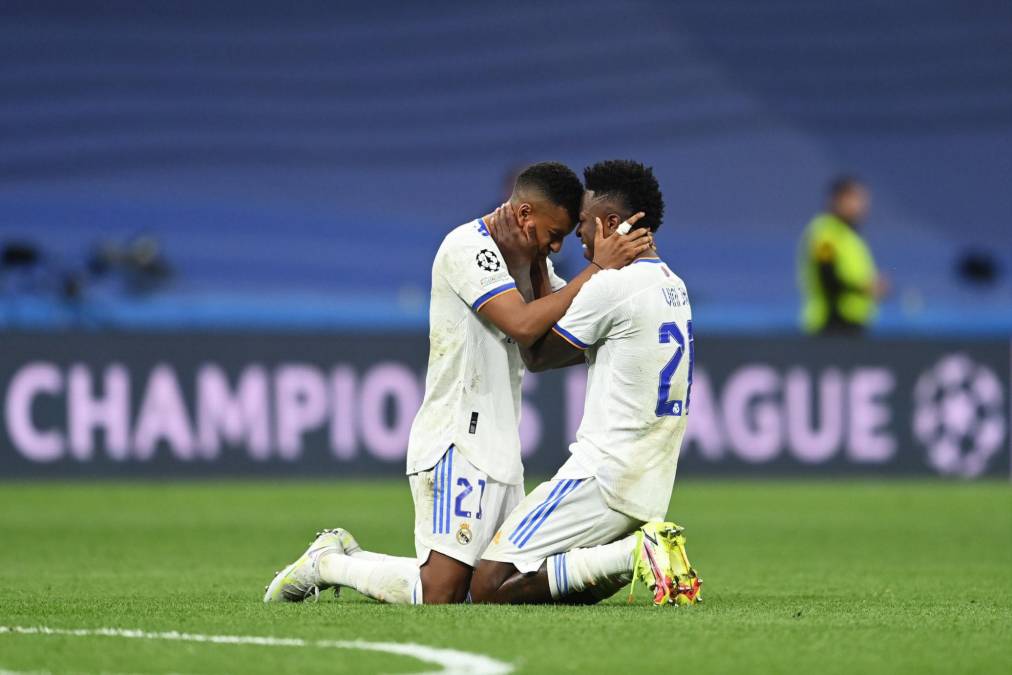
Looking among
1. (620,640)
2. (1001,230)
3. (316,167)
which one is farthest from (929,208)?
(620,640)

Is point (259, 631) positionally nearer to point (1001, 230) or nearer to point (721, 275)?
point (721, 275)

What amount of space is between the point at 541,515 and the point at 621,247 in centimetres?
93

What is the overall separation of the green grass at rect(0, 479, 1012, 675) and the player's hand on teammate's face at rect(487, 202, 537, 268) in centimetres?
124

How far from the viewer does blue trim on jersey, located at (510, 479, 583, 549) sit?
5.97 metres

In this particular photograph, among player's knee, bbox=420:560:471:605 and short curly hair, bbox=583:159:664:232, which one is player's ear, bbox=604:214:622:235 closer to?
short curly hair, bbox=583:159:664:232

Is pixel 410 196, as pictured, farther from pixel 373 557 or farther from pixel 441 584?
pixel 441 584

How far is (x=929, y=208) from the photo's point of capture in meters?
19.5

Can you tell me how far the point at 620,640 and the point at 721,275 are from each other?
13107mm

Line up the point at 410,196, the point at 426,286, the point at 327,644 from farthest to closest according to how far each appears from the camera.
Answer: the point at 410,196, the point at 426,286, the point at 327,644

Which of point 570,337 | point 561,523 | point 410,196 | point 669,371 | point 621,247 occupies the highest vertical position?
point 410,196

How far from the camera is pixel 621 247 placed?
19.8 ft

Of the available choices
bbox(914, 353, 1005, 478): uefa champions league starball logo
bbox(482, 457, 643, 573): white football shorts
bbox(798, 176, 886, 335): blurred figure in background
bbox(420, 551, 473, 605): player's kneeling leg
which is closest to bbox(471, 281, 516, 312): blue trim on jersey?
bbox(482, 457, 643, 573): white football shorts

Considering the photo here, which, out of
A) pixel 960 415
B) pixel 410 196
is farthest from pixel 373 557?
pixel 410 196

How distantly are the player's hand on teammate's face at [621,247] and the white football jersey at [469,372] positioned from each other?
32 cm
